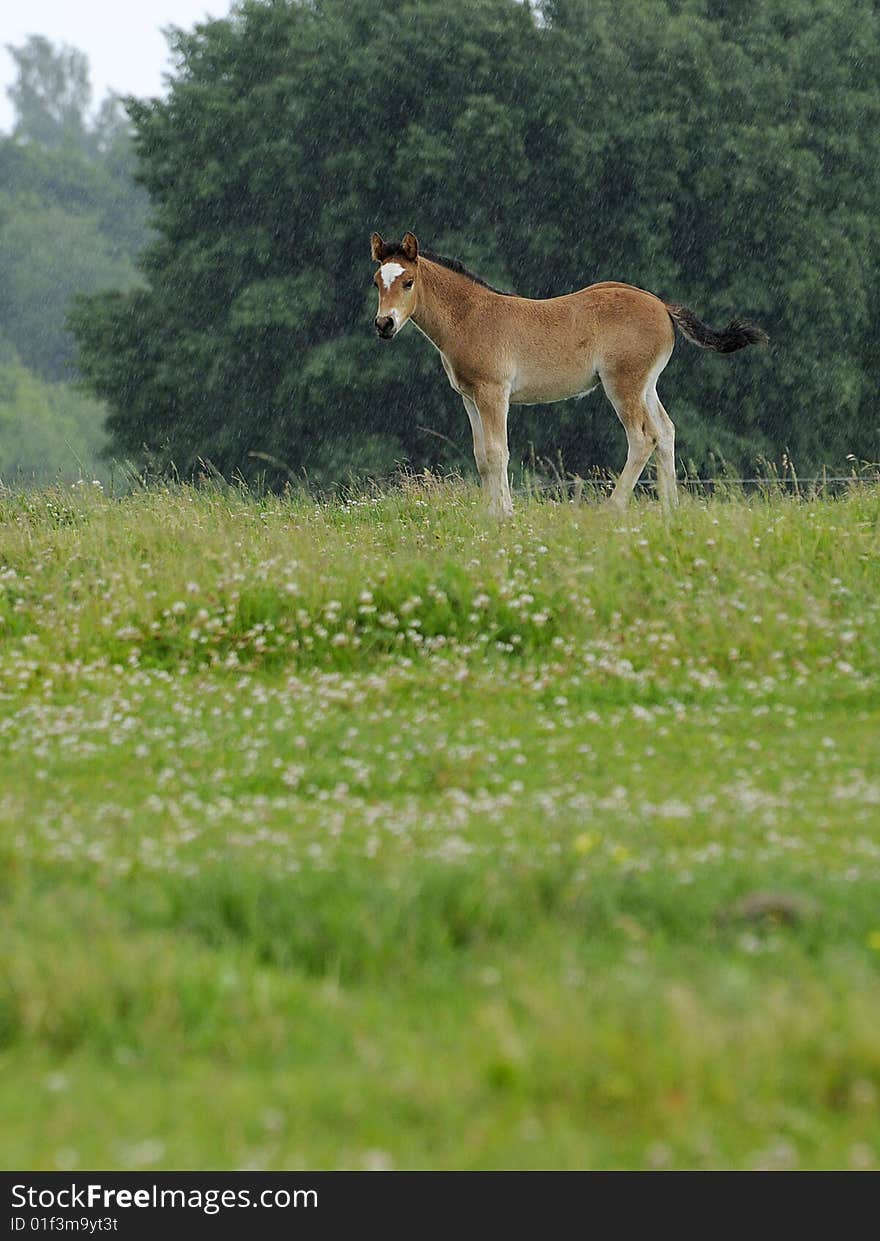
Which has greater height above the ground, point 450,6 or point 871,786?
point 450,6

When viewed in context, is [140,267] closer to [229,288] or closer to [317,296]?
[229,288]

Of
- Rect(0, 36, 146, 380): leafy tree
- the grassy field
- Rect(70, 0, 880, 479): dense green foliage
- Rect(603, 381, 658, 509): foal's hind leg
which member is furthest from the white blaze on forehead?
Rect(0, 36, 146, 380): leafy tree

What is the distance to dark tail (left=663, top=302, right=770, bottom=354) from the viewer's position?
58.7 feet

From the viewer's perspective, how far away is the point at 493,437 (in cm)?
1664

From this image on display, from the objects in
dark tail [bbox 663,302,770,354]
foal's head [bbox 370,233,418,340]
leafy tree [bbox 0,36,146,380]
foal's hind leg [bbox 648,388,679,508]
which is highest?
foal's head [bbox 370,233,418,340]

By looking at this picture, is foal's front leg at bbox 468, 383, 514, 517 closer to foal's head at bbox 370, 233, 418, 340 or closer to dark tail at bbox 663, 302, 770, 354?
foal's head at bbox 370, 233, 418, 340

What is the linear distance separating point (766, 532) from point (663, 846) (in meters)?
7.12

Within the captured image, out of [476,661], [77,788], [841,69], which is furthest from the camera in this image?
[841,69]

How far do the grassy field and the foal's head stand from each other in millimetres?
3536

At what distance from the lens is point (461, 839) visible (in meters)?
6.79

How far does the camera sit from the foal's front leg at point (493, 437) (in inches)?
648

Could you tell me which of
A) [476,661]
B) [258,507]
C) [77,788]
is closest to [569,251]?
[258,507]

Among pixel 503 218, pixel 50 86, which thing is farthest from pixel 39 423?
pixel 50 86

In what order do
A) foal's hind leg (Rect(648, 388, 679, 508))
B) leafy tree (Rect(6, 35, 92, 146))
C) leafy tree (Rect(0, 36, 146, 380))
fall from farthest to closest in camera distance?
leafy tree (Rect(6, 35, 92, 146)) → leafy tree (Rect(0, 36, 146, 380)) → foal's hind leg (Rect(648, 388, 679, 508))
